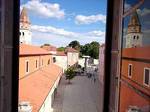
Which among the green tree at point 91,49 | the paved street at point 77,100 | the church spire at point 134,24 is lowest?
the paved street at point 77,100

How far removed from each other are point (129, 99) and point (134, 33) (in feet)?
2.25

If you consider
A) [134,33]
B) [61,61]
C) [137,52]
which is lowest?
[61,61]

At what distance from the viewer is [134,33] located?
295 centimetres

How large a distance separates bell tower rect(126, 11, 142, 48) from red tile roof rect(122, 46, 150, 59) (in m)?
0.05

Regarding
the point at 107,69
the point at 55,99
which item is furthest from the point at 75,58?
the point at 107,69

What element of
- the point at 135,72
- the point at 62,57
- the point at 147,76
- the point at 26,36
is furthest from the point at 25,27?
the point at 147,76

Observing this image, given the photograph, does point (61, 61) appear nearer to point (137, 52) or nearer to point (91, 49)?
point (91, 49)

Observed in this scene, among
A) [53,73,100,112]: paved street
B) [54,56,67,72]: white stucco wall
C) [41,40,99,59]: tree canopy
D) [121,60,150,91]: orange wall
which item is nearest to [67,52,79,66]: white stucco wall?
[54,56,67,72]: white stucco wall

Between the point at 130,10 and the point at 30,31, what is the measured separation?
35989mm

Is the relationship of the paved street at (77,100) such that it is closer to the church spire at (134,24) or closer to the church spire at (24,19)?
the church spire at (24,19)

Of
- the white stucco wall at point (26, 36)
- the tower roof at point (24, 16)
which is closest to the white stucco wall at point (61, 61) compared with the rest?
the white stucco wall at point (26, 36)

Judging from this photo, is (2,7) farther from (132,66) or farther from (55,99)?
(55,99)

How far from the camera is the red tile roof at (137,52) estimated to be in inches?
96.7

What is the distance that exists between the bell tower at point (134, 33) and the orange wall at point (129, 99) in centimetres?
47
